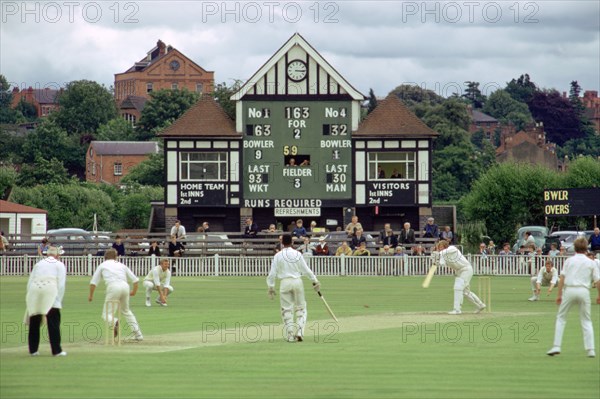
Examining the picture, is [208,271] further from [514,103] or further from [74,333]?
[514,103]

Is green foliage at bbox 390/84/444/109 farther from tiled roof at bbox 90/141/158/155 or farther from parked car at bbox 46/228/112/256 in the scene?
parked car at bbox 46/228/112/256

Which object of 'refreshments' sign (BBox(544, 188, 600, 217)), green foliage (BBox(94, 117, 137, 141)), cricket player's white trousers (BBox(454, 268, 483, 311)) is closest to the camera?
cricket player's white trousers (BBox(454, 268, 483, 311))

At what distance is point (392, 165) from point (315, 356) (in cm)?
4538

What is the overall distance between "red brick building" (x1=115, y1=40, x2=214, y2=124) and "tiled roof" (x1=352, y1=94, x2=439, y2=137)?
95.7 metres

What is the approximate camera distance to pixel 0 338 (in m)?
24.3

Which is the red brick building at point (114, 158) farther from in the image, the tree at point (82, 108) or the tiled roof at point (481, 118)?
the tiled roof at point (481, 118)

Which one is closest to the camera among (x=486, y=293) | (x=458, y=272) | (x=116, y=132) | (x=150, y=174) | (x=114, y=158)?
(x=458, y=272)

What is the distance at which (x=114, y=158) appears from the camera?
127562mm

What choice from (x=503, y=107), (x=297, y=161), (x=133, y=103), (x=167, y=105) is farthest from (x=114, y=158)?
(x=503, y=107)

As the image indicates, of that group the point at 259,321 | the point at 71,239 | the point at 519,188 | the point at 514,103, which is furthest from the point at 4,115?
the point at 259,321

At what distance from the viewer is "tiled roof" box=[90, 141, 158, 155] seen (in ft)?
416

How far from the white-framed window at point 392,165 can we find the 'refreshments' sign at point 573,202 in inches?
460

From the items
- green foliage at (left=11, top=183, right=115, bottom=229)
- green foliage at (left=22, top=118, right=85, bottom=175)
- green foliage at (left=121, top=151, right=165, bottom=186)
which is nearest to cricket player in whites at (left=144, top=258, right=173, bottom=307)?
green foliage at (left=11, top=183, right=115, bottom=229)

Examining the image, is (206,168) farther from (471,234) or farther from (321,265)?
(321,265)
